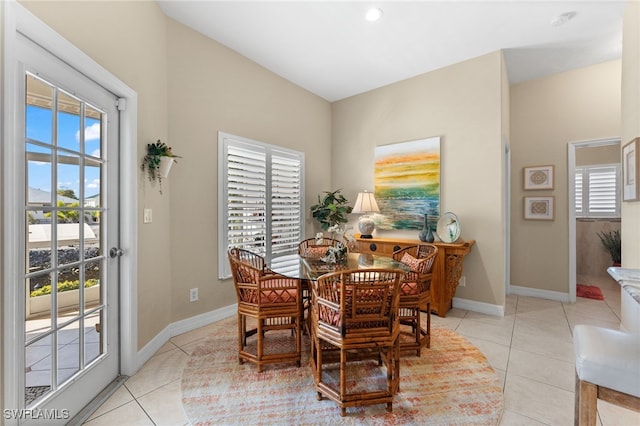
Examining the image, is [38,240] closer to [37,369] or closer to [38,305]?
[38,305]

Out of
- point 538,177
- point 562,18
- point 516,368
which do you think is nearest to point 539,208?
point 538,177

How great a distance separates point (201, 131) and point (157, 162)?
74cm

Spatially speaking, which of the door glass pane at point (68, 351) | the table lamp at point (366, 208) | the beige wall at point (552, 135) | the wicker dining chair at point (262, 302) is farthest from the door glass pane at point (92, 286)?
the beige wall at point (552, 135)

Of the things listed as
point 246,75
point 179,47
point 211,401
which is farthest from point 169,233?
point 246,75

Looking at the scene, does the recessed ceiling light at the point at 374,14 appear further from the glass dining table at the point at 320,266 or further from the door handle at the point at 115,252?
the door handle at the point at 115,252

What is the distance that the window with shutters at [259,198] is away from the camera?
3107 millimetres

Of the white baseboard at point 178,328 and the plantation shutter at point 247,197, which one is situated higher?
the plantation shutter at point 247,197

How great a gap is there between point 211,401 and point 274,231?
2180mm

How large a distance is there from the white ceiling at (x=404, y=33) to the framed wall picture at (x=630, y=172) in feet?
4.52

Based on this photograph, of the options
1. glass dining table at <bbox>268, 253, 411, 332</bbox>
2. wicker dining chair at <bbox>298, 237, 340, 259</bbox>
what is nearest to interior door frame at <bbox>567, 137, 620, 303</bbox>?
glass dining table at <bbox>268, 253, 411, 332</bbox>

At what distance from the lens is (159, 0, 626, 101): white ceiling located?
249cm

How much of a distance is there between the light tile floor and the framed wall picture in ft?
4.79

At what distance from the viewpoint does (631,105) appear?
229 centimetres

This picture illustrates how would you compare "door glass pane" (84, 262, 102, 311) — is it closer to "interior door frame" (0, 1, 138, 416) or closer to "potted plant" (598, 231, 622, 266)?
"interior door frame" (0, 1, 138, 416)
